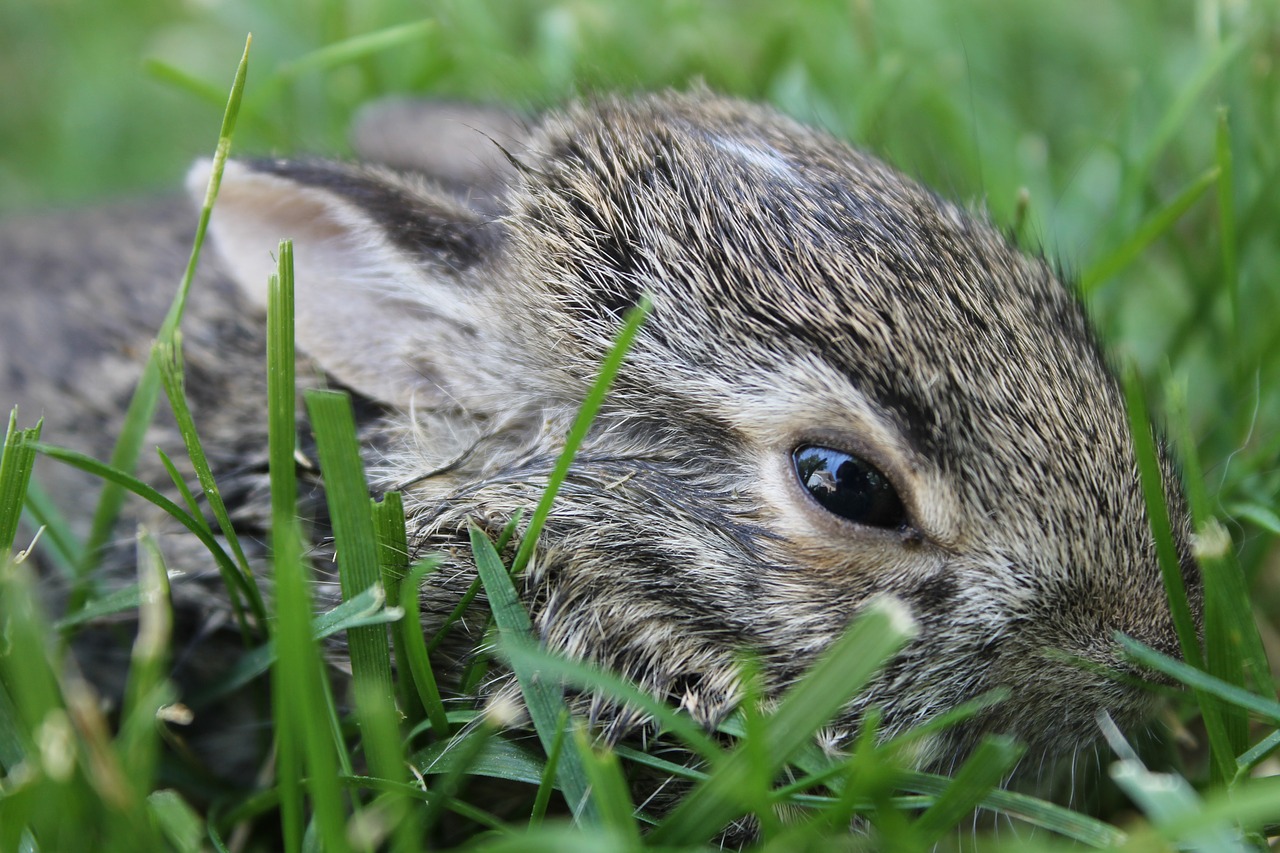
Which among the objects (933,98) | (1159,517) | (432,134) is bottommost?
(1159,517)

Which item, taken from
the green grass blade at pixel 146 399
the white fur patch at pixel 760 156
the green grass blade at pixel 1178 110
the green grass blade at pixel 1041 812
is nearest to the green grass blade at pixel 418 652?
the green grass blade at pixel 146 399

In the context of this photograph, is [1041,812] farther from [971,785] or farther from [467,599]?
[467,599]

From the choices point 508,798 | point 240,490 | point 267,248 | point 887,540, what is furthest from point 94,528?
point 887,540

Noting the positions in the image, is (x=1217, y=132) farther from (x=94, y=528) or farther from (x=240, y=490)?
(x=94, y=528)

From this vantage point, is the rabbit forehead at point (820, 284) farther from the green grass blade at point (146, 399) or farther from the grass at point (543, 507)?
the green grass blade at point (146, 399)

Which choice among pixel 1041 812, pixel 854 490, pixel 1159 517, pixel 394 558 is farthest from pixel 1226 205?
pixel 394 558

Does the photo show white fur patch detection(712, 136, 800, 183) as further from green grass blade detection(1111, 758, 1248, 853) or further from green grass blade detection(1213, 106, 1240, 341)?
green grass blade detection(1111, 758, 1248, 853)

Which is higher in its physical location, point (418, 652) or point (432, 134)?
point (432, 134)

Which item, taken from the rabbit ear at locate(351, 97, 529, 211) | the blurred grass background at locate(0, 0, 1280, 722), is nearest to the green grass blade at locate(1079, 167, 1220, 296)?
the blurred grass background at locate(0, 0, 1280, 722)
